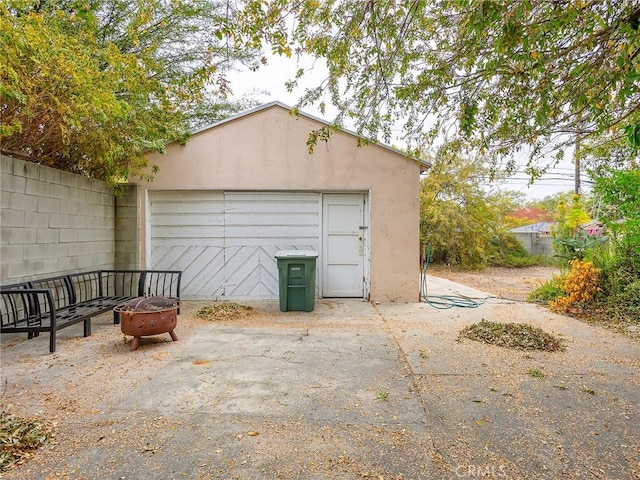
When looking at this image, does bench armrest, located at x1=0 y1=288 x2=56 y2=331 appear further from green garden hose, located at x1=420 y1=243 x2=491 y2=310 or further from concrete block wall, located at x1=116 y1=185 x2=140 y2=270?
green garden hose, located at x1=420 y1=243 x2=491 y2=310

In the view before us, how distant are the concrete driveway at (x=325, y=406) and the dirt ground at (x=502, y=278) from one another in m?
4.31

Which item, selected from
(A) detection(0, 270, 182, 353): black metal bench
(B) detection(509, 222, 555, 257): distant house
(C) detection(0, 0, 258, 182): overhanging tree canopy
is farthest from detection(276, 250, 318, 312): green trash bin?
(B) detection(509, 222, 555, 257): distant house

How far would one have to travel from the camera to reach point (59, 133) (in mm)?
4793

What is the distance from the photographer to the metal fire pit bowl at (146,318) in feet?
13.0

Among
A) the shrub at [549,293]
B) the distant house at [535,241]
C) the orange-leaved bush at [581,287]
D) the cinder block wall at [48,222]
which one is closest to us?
the cinder block wall at [48,222]

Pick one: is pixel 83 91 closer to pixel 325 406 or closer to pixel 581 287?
pixel 325 406

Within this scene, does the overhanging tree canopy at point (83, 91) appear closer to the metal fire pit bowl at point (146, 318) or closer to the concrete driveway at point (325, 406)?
the metal fire pit bowl at point (146, 318)

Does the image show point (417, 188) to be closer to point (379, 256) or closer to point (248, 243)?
point (379, 256)

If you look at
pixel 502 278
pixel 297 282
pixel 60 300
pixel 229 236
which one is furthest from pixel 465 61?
→ pixel 502 278

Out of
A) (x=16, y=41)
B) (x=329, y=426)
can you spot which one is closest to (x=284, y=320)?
(x=329, y=426)

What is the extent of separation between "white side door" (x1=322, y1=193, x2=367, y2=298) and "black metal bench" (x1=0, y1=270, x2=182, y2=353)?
3018 mm

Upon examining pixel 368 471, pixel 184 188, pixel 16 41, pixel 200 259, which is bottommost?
pixel 368 471

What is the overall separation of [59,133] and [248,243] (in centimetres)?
344

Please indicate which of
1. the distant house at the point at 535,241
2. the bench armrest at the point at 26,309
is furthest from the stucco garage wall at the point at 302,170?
the distant house at the point at 535,241
